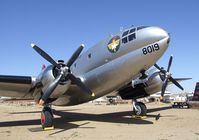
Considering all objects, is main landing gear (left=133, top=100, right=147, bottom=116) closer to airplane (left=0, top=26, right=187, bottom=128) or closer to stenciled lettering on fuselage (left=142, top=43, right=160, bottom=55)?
airplane (left=0, top=26, right=187, bottom=128)

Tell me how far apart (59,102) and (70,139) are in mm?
9881

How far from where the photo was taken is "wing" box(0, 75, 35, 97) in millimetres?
17609

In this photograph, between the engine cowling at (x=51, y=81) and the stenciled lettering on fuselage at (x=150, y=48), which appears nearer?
the stenciled lettering on fuselage at (x=150, y=48)

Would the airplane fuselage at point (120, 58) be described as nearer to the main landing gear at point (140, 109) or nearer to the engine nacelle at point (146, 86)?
the engine nacelle at point (146, 86)

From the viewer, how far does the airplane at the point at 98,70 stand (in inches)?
624

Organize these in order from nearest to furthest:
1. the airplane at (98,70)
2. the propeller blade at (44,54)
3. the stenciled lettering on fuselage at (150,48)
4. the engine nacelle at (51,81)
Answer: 1. the stenciled lettering on fuselage at (150,48)
2. the airplane at (98,70)
3. the engine nacelle at (51,81)
4. the propeller blade at (44,54)

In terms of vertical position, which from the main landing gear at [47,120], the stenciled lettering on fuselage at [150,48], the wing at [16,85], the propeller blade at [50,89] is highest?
the stenciled lettering on fuselage at [150,48]

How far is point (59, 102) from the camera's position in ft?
71.9

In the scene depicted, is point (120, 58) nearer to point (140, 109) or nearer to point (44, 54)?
point (44, 54)

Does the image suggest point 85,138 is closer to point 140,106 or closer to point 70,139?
point 70,139

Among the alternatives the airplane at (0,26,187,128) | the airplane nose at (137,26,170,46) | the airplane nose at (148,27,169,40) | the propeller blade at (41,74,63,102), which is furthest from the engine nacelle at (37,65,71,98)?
the airplane nose at (148,27,169,40)

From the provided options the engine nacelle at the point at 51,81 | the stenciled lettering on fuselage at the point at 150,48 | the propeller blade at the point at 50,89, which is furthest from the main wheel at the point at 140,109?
the propeller blade at the point at 50,89

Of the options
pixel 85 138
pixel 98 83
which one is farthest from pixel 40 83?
pixel 85 138

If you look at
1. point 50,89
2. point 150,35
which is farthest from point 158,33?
point 50,89
